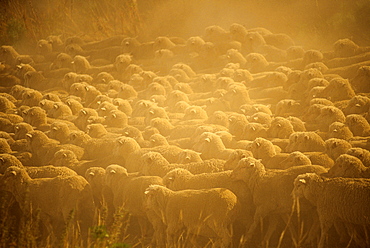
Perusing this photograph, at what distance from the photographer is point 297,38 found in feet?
55.2

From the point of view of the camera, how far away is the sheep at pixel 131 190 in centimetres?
740

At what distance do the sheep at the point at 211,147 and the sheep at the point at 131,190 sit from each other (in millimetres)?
1260

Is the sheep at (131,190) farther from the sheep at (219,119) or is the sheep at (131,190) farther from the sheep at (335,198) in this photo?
the sheep at (219,119)

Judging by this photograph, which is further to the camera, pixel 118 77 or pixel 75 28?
pixel 75 28

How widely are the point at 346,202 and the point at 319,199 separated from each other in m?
0.38

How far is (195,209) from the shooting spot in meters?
6.73

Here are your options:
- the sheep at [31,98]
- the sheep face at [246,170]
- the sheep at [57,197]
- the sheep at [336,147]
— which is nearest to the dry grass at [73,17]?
the sheep at [31,98]

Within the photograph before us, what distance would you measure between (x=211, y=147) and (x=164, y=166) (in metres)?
0.99

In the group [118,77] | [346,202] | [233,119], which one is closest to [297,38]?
[118,77]

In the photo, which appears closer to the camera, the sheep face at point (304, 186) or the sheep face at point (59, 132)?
the sheep face at point (304, 186)

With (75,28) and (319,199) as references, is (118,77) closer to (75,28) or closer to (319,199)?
(75,28)

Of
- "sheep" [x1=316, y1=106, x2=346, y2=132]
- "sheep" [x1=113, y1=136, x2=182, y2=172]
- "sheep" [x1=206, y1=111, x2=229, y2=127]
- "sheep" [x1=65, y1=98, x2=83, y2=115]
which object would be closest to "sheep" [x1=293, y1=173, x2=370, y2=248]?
"sheep" [x1=113, y1=136, x2=182, y2=172]

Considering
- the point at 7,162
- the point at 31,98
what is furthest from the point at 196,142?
the point at 31,98

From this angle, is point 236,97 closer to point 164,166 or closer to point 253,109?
point 253,109
